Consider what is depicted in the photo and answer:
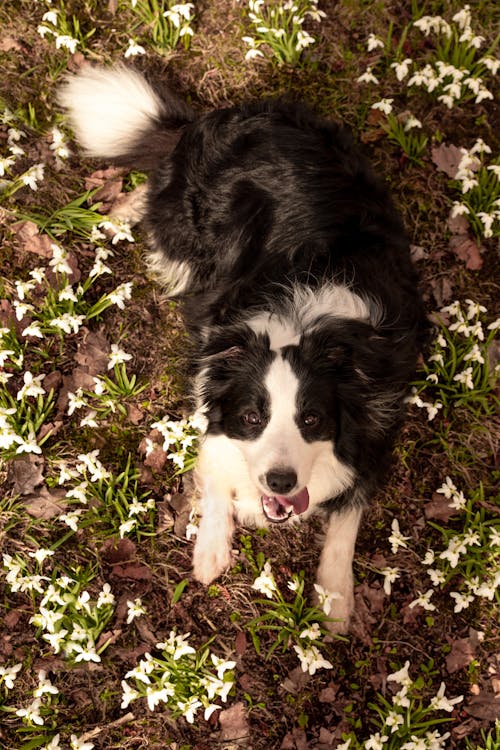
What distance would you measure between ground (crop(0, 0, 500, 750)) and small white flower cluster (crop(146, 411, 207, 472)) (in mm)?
23

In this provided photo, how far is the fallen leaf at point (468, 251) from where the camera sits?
426 cm

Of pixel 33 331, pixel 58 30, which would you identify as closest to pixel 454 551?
pixel 33 331

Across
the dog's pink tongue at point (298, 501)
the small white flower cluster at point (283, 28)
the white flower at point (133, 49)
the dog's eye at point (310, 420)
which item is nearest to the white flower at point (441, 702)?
the dog's pink tongue at point (298, 501)

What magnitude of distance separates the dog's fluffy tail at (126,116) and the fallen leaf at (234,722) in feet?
9.97

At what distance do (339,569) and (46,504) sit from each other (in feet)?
5.20

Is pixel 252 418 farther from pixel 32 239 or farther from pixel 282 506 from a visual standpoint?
pixel 32 239

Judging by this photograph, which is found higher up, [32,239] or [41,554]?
[32,239]

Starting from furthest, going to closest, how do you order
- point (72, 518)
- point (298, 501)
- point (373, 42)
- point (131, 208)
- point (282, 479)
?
point (373, 42), point (131, 208), point (72, 518), point (298, 501), point (282, 479)

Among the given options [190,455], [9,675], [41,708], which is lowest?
[41,708]

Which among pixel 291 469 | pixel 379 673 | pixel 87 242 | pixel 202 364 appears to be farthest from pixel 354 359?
pixel 87 242

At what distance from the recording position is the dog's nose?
266 centimetres

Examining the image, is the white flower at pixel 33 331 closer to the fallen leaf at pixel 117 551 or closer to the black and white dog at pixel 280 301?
the black and white dog at pixel 280 301

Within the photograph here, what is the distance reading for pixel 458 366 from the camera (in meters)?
3.89

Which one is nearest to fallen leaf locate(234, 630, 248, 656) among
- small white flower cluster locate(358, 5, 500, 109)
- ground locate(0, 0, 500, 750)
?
ground locate(0, 0, 500, 750)
